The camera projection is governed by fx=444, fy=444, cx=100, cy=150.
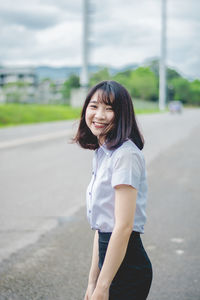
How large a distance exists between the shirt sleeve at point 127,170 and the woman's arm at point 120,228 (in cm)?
→ 2

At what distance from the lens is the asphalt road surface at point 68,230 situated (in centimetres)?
350

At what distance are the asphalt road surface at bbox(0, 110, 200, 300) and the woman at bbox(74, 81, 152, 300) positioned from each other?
4.75 feet

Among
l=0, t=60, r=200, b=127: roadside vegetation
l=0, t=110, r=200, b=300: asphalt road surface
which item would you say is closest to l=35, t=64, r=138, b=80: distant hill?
l=0, t=60, r=200, b=127: roadside vegetation

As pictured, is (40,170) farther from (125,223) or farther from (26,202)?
(125,223)

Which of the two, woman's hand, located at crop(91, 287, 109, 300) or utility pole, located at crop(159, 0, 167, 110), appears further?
utility pole, located at crop(159, 0, 167, 110)

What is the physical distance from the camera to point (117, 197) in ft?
5.84

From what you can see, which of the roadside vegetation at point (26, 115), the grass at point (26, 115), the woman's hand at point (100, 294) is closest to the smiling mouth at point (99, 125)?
the woman's hand at point (100, 294)

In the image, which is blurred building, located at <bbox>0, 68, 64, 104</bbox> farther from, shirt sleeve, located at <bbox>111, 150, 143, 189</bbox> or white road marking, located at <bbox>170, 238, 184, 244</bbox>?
shirt sleeve, located at <bbox>111, 150, 143, 189</bbox>

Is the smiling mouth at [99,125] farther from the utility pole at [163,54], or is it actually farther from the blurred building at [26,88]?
the utility pole at [163,54]

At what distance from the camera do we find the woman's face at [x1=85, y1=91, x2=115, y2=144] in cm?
195

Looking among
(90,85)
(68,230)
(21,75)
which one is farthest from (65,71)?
(68,230)

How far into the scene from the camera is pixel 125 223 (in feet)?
5.78

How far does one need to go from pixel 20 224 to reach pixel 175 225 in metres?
1.86

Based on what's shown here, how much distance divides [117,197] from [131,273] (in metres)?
0.38
